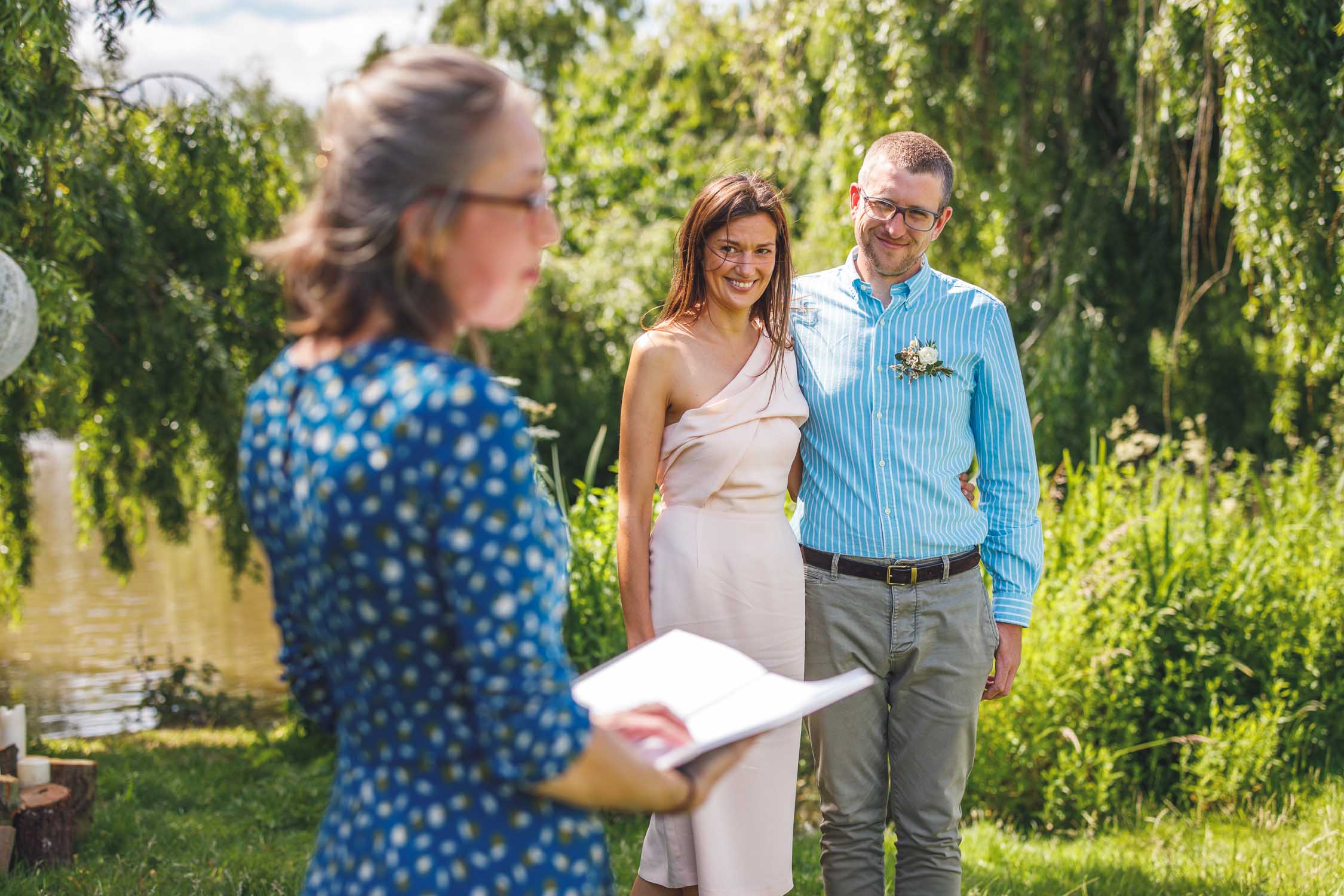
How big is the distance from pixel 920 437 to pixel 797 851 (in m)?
2.05

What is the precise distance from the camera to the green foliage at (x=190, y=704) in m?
7.13

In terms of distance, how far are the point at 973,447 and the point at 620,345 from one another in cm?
807

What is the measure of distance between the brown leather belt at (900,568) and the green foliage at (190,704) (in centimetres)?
556

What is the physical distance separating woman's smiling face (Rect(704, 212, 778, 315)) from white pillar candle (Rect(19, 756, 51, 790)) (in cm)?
308

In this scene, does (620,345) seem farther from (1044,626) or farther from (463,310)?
(463,310)

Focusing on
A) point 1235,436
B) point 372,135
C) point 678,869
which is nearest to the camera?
point 372,135

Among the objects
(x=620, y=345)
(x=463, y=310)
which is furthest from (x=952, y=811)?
(x=620, y=345)

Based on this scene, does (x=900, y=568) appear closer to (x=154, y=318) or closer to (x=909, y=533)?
(x=909, y=533)

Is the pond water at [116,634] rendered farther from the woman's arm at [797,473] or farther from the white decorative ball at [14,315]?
the woman's arm at [797,473]

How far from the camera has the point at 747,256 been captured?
262 centimetres

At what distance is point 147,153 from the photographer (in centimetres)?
657

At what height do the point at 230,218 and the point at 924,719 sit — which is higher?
the point at 230,218

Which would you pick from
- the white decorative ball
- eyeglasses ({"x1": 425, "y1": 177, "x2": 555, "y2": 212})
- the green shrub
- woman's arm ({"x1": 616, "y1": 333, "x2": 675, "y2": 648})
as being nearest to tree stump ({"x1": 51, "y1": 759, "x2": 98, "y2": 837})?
the white decorative ball

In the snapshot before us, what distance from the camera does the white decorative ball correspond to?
3457mm
